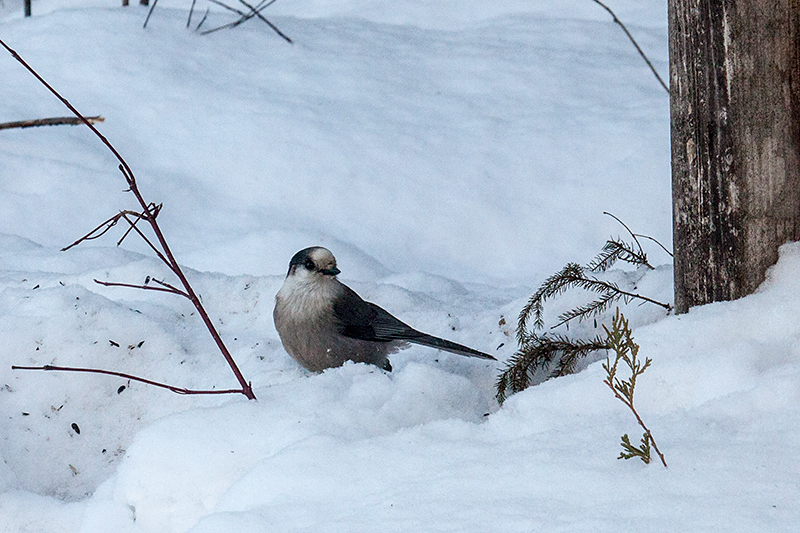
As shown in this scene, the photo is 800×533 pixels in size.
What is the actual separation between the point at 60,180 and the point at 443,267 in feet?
8.47

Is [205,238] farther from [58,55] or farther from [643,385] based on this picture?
[643,385]

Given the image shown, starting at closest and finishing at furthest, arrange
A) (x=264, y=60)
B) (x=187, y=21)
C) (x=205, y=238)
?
(x=205, y=238)
(x=264, y=60)
(x=187, y=21)

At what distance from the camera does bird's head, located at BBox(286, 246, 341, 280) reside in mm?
3344

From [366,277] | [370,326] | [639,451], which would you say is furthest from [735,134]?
[366,277]

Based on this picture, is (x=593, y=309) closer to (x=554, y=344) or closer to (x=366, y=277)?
(x=554, y=344)

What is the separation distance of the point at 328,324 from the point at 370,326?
0.20 m

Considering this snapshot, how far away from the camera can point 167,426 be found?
2299 millimetres

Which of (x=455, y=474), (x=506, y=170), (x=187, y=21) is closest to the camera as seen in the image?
(x=455, y=474)

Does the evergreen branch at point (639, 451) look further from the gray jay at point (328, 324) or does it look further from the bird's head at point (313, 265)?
the bird's head at point (313, 265)

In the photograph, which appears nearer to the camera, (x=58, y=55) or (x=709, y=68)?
(x=709, y=68)

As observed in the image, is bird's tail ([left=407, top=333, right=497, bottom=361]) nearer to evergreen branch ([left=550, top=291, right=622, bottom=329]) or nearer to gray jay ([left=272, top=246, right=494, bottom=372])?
gray jay ([left=272, top=246, right=494, bottom=372])

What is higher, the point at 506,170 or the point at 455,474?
the point at 455,474

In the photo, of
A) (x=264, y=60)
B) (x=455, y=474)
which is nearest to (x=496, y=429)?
(x=455, y=474)

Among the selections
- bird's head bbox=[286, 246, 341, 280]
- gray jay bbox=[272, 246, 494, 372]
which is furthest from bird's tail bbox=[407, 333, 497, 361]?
bird's head bbox=[286, 246, 341, 280]
